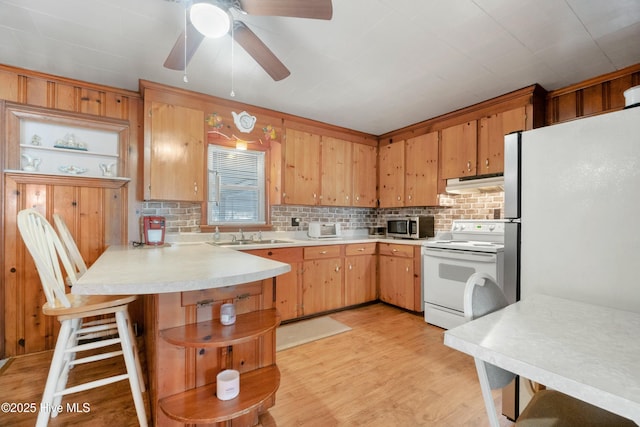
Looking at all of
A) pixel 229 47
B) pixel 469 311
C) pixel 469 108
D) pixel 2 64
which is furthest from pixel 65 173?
pixel 469 108

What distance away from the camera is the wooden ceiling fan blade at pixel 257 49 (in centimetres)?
165

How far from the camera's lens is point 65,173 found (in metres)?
2.57

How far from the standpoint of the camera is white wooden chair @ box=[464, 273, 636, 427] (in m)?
0.84

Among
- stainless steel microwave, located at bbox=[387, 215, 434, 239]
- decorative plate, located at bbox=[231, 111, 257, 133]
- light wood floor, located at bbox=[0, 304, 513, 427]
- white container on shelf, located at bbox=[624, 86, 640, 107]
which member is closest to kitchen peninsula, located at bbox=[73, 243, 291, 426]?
light wood floor, located at bbox=[0, 304, 513, 427]

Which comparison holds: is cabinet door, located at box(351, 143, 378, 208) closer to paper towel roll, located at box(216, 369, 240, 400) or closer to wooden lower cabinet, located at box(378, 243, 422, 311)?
wooden lower cabinet, located at box(378, 243, 422, 311)

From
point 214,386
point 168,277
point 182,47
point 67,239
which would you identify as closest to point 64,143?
point 67,239

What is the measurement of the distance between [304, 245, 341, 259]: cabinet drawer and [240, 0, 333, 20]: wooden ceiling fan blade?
234cm

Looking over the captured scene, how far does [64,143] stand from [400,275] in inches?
149

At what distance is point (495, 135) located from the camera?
3.01m

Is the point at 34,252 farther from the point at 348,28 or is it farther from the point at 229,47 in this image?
the point at 348,28

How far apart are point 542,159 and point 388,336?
6.89 ft

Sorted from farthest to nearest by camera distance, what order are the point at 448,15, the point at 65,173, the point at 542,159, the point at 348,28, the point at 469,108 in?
1. the point at 469,108
2. the point at 65,173
3. the point at 348,28
4. the point at 448,15
5. the point at 542,159

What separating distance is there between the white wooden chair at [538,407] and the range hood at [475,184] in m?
2.42

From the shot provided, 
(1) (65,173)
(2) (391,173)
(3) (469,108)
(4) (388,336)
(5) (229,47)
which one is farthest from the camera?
(2) (391,173)
